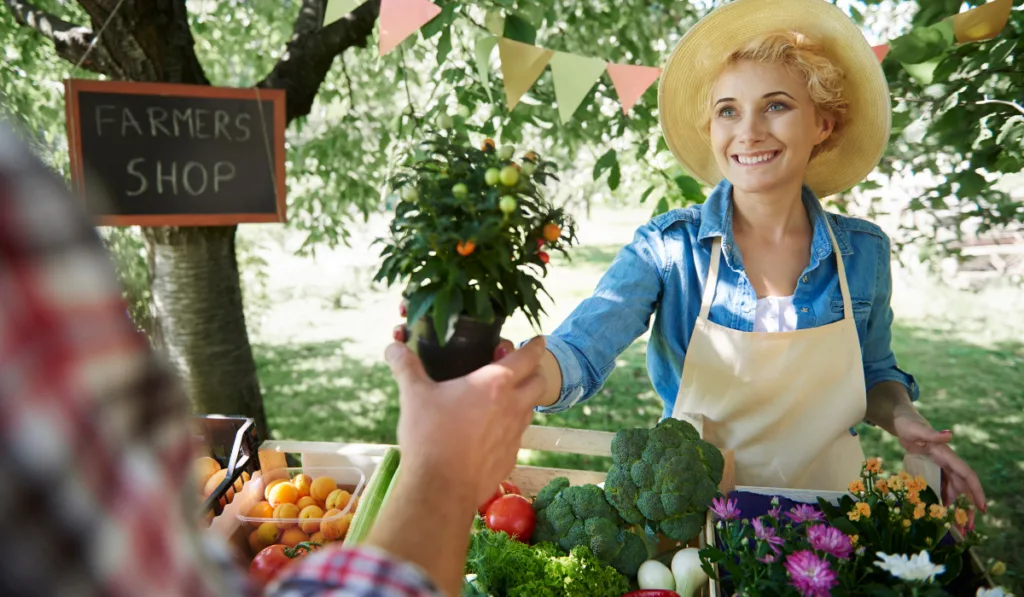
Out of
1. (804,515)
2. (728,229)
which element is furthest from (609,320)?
(804,515)

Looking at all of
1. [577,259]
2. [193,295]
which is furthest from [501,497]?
[577,259]

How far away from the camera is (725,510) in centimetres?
136

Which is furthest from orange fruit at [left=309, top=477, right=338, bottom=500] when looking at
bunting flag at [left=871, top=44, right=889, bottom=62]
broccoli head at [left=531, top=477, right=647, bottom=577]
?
bunting flag at [left=871, top=44, right=889, bottom=62]

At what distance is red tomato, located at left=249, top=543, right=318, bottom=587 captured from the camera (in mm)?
1530

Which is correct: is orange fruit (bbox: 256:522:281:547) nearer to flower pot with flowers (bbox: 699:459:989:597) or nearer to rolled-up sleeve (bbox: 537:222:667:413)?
rolled-up sleeve (bbox: 537:222:667:413)

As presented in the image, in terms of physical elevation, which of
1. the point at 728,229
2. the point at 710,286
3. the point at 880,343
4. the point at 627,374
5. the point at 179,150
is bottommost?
the point at 627,374

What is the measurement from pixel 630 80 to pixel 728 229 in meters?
0.65

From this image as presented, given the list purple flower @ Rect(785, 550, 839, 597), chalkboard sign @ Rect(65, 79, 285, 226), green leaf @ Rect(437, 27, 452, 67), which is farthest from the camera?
green leaf @ Rect(437, 27, 452, 67)

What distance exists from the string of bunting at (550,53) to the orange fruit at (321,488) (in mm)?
1084

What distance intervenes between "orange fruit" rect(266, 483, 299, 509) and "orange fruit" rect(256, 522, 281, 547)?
6cm

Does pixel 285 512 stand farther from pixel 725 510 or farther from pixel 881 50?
pixel 881 50

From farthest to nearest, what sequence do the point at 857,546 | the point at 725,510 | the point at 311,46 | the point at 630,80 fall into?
the point at 311,46, the point at 630,80, the point at 725,510, the point at 857,546

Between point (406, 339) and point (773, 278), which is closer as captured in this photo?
point (406, 339)

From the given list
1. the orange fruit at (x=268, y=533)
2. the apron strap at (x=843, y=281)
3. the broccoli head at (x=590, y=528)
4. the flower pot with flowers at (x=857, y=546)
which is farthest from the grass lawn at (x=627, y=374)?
the orange fruit at (x=268, y=533)
